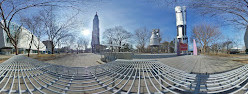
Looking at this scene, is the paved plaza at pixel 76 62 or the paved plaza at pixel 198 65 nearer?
the paved plaza at pixel 198 65

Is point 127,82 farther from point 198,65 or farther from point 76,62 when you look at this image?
point 76,62

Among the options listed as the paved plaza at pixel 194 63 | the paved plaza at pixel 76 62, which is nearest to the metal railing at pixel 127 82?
the paved plaza at pixel 194 63

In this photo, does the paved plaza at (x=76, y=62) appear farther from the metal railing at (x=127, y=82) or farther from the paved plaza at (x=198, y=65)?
the paved plaza at (x=198, y=65)

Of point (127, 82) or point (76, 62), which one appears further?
point (76, 62)

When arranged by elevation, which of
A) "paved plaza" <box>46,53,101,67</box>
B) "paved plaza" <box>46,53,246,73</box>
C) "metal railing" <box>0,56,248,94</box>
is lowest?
"paved plaza" <box>46,53,101,67</box>

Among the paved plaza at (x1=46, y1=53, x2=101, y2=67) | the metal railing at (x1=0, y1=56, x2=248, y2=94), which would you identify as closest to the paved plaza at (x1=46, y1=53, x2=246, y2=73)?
the paved plaza at (x1=46, y1=53, x2=101, y2=67)

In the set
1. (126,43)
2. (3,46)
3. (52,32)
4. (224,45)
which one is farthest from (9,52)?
(224,45)

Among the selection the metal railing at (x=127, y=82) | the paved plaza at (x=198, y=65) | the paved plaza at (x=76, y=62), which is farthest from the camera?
the paved plaza at (x=76, y=62)

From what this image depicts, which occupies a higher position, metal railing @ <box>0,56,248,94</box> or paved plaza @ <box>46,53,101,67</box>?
metal railing @ <box>0,56,248,94</box>

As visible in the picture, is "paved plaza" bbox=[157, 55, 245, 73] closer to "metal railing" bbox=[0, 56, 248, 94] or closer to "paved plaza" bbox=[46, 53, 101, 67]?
"metal railing" bbox=[0, 56, 248, 94]

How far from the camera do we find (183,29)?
18.3 metres

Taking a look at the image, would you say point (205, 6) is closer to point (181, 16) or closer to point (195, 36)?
point (181, 16)

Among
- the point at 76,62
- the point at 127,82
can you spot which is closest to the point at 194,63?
the point at 127,82

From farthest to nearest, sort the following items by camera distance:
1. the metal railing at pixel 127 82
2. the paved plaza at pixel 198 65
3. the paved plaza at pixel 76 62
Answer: the paved plaza at pixel 76 62, the paved plaza at pixel 198 65, the metal railing at pixel 127 82
